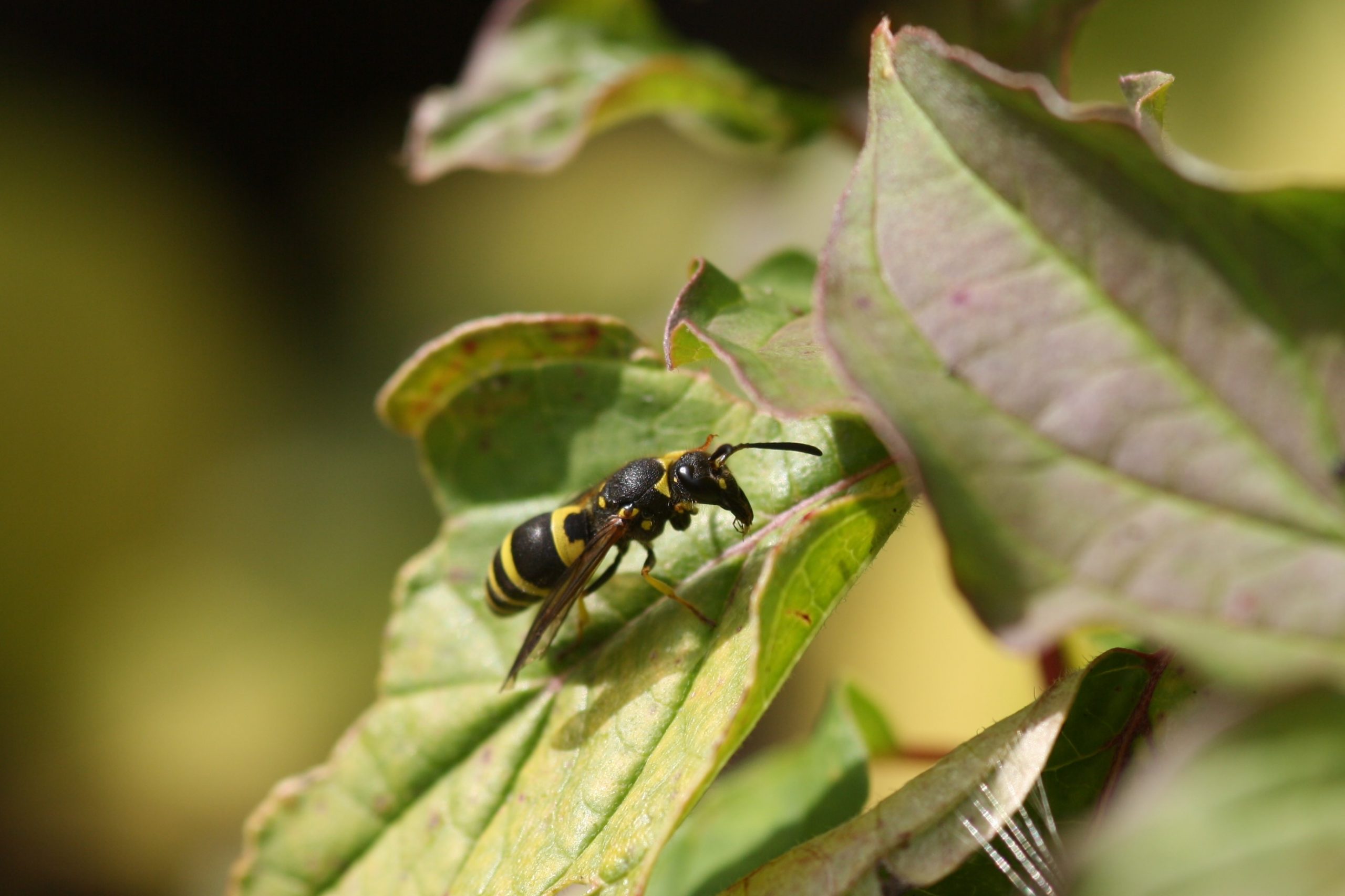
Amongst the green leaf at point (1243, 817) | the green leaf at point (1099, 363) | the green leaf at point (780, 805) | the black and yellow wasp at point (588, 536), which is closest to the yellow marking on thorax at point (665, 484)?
the black and yellow wasp at point (588, 536)

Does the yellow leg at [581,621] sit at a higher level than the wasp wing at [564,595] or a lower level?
lower

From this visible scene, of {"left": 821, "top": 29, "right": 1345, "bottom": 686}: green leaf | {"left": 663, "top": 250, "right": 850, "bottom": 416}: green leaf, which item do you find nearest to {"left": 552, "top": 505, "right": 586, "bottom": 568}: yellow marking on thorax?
{"left": 663, "top": 250, "right": 850, "bottom": 416}: green leaf

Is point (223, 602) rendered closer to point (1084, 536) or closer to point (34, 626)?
point (34, 626)

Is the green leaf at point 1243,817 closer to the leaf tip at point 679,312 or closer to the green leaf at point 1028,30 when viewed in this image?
the leaf tip at point 679,312

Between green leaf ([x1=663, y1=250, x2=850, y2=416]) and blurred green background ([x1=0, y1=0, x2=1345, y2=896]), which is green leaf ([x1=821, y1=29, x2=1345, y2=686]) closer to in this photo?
green leaf ([x1=663, y1=250, x2=850, y2=416])

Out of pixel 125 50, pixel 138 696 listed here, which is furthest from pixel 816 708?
pixel 125 50

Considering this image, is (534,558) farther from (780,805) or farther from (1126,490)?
(1126,490)
